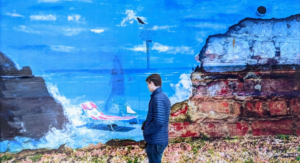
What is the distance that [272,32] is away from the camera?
3.83 m

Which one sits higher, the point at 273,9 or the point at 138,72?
the point at 273,9

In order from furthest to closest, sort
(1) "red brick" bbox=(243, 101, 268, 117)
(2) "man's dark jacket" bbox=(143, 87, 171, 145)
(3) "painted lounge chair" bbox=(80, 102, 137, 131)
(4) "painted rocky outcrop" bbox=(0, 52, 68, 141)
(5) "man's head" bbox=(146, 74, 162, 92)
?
(1) "red brick" bbox=(243, 101, 268, 117) < (3) "painted lounge chair" bbox=(80, 102, 137, 131) < (4) "painted rocky outcrop" bbox=(0, 52, 68, 141) < (5) "man's head" bbox=(146, 74, 162, 92) < (2) "man's dark jacket" bbox=(143, 87, 171, 145)

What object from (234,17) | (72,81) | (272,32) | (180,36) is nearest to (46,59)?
(72,81)

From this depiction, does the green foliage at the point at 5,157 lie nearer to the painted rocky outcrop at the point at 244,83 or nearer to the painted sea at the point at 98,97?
the painted sea at the point at 98,97

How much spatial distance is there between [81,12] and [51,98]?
4.36 feet

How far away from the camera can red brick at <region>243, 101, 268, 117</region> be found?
385 centimetres

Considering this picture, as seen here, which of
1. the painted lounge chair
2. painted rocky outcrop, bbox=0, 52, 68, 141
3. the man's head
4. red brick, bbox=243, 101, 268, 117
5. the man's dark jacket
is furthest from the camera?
red brick, bbox=243, 101, 268, 117

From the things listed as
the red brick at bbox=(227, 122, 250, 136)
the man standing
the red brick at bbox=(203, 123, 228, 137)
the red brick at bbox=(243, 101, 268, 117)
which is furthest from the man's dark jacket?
the red brick at bbox=(243, 101, 268, 117)

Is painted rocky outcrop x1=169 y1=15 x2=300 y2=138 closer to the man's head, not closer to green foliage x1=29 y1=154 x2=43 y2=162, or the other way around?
the man's head

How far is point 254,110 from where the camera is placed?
3857mm

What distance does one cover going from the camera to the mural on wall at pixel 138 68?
3.63 metres

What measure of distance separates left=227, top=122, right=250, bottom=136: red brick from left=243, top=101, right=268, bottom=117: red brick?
158 millimetres

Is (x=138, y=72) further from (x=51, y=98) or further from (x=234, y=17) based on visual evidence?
(x=234, y=17)

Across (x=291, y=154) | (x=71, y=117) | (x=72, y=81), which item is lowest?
(x=291, y=154)
